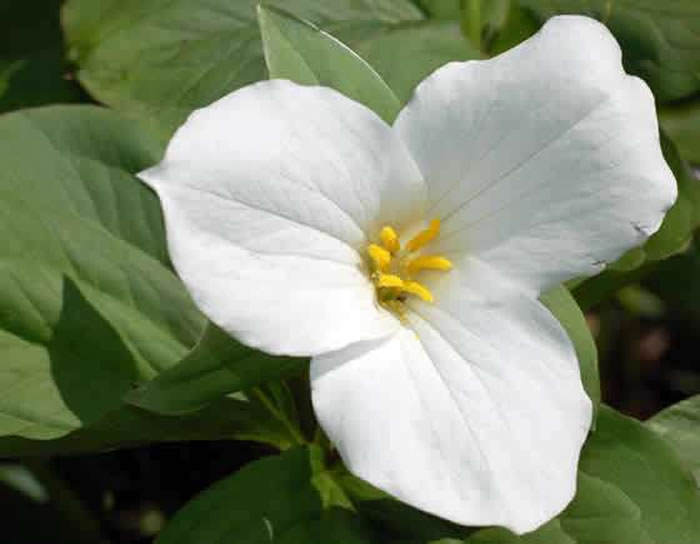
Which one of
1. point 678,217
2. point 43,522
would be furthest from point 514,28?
point 43,522

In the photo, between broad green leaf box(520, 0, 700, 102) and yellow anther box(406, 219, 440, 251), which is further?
broad green leaf box(520, 0, 700, 102)

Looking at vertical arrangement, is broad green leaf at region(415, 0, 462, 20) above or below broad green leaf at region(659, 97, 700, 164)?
above

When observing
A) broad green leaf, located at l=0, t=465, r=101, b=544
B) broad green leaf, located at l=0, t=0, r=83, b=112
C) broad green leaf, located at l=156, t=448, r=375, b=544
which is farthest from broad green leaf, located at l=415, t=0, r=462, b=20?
broad green leaf, located at l=0, t=465, r=101, b=544

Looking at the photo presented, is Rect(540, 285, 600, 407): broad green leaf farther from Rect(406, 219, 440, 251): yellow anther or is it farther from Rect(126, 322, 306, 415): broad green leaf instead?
Rect(126, 322, 306, 415): broad green leaf

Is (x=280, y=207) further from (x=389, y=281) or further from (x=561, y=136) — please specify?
(x=561, y=136)

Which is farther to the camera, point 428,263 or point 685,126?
point 685,126
